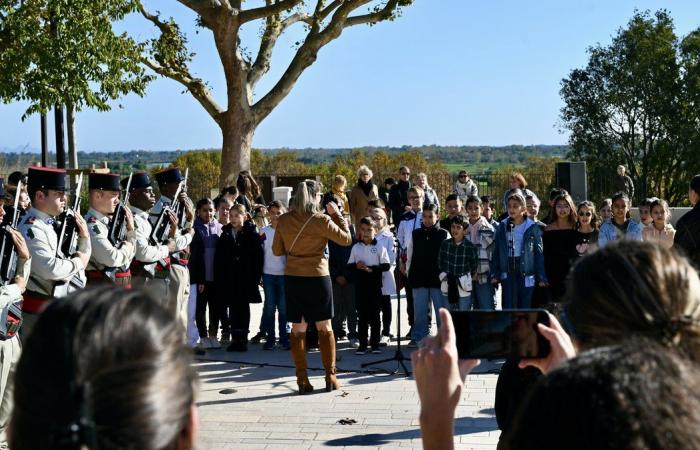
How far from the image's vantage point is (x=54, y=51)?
15508 millimetres

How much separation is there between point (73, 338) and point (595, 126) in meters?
26.5

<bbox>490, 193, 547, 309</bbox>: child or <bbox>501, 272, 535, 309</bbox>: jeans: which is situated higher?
<bbox>490, 193, 547, 309</bbox>: child

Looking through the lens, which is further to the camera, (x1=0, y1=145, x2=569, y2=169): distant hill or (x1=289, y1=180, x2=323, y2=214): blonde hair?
(x1=0, y1=145, x2=569, y2=169): distant hill

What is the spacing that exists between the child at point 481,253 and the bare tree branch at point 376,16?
1417cm

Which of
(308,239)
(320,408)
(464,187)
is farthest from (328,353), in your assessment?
(464,187)

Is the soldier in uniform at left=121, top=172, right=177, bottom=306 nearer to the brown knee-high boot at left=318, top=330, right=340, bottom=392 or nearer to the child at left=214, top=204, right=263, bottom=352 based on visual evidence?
the child at left=214, top=204, right=263, bottom=352

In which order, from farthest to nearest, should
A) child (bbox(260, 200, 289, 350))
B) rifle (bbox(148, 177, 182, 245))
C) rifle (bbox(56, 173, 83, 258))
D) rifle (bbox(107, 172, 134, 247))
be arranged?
child (bbox(260, 200, 289, 350)), rifle (bbox(148, 177, 182, 245)), rifle (bbox(107, 172, 134, 247)), rifle (bbox(56, 173, 83, 258))

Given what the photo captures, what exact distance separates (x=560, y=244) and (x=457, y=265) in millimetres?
1084

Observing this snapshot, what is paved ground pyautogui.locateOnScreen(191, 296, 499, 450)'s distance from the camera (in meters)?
7.08

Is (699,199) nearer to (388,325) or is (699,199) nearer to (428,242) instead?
(428,242)

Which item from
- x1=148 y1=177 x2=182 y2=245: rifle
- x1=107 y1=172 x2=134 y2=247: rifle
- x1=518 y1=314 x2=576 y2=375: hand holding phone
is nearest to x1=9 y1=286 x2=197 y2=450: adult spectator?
x1=518 y1=314 x2=576 y2=375: hand holding phone

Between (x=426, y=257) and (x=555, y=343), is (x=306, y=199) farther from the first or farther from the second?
(x=555, y=343)

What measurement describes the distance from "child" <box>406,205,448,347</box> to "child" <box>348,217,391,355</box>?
1.04ft

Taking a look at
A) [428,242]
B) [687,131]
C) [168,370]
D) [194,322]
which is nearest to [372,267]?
[428,242]
